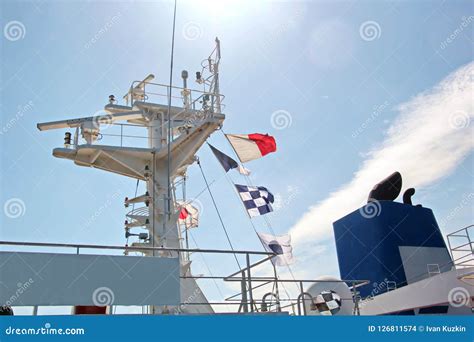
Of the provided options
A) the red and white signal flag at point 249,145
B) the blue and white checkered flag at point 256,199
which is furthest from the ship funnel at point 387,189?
A: the blue and white checkered flag at point 256,199

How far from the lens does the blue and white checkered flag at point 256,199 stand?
1052 centimetres

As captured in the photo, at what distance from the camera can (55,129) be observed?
38.3 feet

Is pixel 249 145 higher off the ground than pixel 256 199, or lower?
higher

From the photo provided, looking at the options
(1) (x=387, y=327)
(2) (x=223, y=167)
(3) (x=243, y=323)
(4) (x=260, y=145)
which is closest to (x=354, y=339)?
(1) (x=387, y=327)

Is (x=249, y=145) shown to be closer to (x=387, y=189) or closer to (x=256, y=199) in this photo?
(x=256, y=199)

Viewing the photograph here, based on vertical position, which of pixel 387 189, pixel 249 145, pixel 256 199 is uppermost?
pixel 387 189

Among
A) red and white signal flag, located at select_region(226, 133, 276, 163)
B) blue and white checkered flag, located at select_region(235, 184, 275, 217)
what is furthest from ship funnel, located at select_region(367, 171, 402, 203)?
blue and white checkered flag, located at select_region(235, 184, 275, 217)

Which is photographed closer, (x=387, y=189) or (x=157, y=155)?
(x=157, y=155)

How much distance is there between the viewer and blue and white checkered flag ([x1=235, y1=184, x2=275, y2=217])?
10.5 metres

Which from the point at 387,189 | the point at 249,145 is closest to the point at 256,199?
the point at 249,145

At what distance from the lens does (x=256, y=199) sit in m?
10.8

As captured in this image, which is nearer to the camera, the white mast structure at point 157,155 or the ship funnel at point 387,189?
the white mast structure at point 157,155

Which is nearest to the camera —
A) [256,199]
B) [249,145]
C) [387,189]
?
[256,199]

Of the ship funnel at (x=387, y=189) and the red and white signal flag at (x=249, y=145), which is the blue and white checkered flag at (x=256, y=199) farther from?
the ship funnel at (x=387, y=189)
